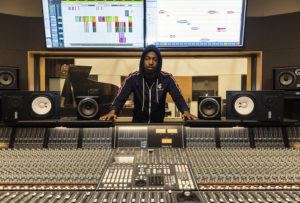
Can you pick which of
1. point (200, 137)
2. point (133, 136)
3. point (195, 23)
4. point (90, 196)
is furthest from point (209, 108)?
point (90, 196)

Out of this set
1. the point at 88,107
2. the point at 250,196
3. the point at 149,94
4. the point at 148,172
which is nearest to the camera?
the point at 250,196

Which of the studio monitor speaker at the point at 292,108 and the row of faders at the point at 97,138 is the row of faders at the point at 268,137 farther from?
the row of faders at the point at 97,138

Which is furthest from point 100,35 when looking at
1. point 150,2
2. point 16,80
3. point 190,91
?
point 190,91

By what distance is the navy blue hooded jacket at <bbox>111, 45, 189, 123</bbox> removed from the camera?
2.27 meters

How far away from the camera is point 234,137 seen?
5.24 feet

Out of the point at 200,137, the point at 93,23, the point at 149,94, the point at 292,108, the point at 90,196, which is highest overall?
the point at 93,23

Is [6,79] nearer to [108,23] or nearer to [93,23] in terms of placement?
[93,23]

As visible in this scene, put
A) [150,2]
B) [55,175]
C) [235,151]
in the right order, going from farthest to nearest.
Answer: [150,2], [235,151], [55,175]

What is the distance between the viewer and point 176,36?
7.39ft

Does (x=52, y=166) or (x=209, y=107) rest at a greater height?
(x=209, y=107)

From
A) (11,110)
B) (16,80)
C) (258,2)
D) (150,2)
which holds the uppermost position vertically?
(258,2)

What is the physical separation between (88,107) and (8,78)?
1151mm

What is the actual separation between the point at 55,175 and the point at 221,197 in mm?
815

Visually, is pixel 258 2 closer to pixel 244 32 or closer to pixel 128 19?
pixel 244 32
